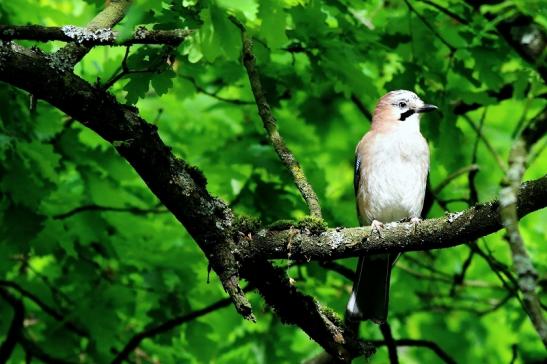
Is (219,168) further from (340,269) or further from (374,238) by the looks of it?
(374,238)

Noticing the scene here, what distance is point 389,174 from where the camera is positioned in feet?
23.2

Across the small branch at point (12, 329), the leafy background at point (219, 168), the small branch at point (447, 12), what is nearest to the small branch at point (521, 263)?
the leafy background at point (219, 168)

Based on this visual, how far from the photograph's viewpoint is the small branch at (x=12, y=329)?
20.9 ft

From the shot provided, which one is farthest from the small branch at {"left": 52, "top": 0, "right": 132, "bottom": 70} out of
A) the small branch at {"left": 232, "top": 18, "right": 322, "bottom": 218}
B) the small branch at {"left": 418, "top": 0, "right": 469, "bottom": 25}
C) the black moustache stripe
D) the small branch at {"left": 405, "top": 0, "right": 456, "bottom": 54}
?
the black moustache stripe

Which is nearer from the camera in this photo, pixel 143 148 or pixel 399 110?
pixel 143 148

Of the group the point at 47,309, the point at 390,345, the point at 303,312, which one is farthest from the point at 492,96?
the point at 47,309

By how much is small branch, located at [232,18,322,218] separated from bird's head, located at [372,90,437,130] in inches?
72.3

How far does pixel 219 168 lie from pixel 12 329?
2.03 m

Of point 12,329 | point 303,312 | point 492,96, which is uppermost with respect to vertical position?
point 492,96

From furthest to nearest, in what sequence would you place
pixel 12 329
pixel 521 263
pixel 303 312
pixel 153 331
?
pixel 153 331
pixel 12 329
pixel 303 312
pixel 521 263

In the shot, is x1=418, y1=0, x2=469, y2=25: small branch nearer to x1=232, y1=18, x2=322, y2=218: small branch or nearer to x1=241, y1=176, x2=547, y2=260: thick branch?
x1=232, y1=18, x2=322, y2=218: small branch

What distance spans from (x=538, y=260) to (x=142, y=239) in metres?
3.74

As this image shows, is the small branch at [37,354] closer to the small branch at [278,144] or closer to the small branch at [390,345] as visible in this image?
the small branch at [390,345]

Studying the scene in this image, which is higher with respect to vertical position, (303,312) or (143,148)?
(143,148)
